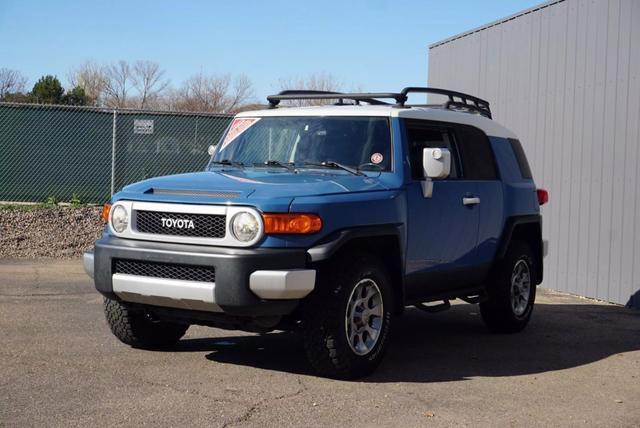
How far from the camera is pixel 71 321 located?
331 inches

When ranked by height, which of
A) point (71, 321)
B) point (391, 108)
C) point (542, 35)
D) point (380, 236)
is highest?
point (542, 35)

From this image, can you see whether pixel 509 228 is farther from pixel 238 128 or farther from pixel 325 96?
pixel 238 128

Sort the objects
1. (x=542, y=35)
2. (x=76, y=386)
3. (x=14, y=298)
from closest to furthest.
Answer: (x=76, y=386)
(x=14, y=298)
(x=542, y=35)

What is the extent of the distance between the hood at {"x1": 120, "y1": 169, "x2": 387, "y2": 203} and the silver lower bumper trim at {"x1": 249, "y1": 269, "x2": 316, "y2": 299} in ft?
1.72

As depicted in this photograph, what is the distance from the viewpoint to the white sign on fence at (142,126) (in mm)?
15984

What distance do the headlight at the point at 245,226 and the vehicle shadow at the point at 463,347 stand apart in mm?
1213

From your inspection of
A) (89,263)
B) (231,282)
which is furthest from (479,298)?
(89,263)

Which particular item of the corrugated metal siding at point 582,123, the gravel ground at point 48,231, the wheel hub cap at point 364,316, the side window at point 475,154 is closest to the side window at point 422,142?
the side window at point 475,154

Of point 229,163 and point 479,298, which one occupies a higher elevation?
point 229,163

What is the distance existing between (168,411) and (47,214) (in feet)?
30.1

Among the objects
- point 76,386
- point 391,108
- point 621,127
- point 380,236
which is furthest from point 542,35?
point 76,386

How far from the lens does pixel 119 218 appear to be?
6566mm

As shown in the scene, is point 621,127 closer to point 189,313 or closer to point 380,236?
point 380,236

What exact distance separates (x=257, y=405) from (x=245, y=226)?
114 cm
